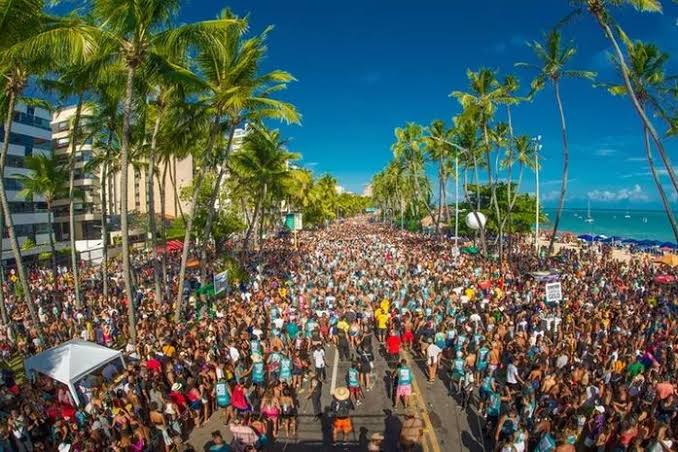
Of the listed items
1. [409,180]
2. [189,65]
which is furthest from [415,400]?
[409,180]

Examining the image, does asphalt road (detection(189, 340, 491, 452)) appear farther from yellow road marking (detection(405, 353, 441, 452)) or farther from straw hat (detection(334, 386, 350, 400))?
straw hat (detection(334, 386, 350, 400))

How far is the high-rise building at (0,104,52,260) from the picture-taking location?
4182cm

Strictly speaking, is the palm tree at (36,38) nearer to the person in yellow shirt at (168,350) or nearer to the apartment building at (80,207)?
the person in yellow shirt at (168,350)

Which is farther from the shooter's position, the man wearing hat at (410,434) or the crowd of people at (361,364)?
the crowd of people at (361,364)

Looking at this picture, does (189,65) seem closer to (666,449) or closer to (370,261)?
(666,449)

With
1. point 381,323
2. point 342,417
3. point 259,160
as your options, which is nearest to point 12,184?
point 259,160

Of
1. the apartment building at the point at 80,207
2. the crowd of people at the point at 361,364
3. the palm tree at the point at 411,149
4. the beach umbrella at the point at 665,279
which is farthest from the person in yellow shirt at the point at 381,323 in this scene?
the apartment building at the point at 80,207

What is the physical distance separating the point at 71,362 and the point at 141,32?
8.81m

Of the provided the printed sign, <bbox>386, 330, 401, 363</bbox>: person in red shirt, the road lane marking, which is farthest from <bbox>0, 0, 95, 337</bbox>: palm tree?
the printed sign

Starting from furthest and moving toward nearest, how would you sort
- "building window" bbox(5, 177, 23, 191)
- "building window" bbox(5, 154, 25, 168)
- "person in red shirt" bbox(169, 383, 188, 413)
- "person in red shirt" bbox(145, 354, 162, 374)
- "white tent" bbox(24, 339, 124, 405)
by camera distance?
"building window" bbox(5, 154, 25, 168) < "building window" bbox(5, 177, 23, 191) < "person in red shirt" bbox(145, 354, 162, 374) < "white tent" bbox(24, 339, 124, 405) < "person in red shirt" bbox(169, 383, 188, 413)

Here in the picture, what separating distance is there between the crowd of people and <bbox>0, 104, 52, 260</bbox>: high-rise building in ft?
83.8

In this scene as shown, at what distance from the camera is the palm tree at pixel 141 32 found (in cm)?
1198

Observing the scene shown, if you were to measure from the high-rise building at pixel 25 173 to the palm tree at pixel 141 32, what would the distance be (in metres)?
34.1

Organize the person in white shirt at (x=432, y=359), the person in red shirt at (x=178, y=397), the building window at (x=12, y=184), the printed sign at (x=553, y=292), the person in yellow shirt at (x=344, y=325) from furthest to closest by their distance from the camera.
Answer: the building window at (x=12, y=184)
the printed sign at (x=553, y=292)
the person in yellow shirt at (x=344, y=325)
the person in white shirt at (x=432, y=359)
the person in red shirt at (x=178, y=397)
